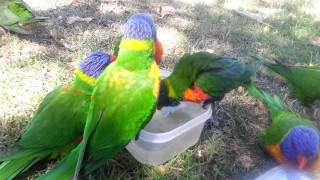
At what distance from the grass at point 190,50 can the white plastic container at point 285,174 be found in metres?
0.17

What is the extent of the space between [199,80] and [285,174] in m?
0.80

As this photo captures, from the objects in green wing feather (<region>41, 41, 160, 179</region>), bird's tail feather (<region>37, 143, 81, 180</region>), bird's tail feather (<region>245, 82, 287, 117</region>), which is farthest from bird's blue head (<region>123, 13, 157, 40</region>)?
bird's tail feather (<region>245, 82, 287, 117</region>)

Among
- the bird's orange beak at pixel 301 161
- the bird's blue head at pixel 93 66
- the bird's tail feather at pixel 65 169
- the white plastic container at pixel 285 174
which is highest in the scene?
the bird's blue head at pixel 93 66

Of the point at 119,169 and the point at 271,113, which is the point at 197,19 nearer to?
the point at 271,113

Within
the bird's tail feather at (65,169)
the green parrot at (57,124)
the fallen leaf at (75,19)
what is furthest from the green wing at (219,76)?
the fallen leaf at (75,19)

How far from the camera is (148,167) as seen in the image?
2.39 metres

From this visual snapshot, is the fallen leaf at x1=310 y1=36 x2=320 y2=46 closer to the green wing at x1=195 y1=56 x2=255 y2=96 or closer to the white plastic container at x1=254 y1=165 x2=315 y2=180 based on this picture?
the green wing at x1=195 y1=56 x2=255 y2=96

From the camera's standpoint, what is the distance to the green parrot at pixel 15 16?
3180 mm

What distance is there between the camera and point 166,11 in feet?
13.2

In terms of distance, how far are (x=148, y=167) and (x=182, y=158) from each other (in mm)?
247

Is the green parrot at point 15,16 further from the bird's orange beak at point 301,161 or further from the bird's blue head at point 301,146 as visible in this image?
the bird's orange beak at point 301,161

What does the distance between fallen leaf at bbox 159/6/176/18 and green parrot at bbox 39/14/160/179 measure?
1940 mm

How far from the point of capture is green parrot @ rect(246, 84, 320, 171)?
8.22ft

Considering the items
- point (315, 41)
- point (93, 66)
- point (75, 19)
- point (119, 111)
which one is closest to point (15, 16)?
point (75, 19)
